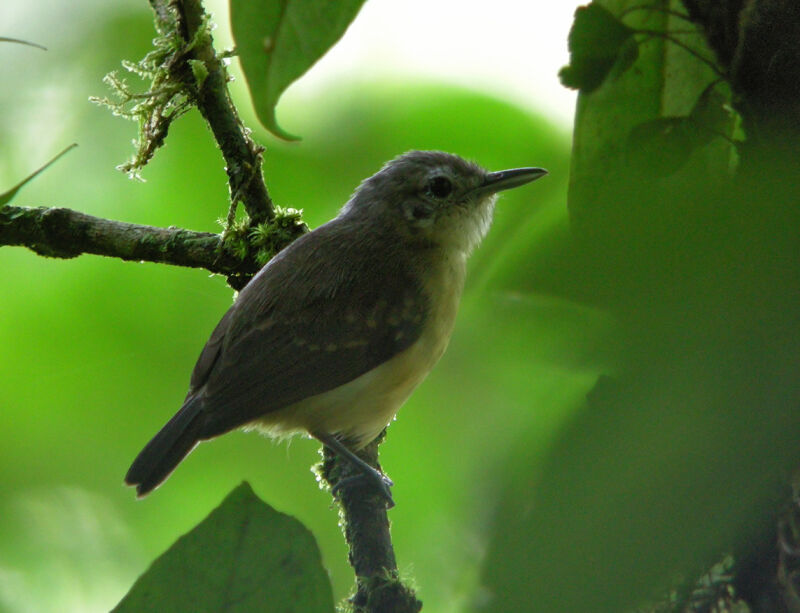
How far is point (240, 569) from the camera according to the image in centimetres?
80

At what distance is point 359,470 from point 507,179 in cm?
105

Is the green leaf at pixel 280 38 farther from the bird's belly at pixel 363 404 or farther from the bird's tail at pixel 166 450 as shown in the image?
the bird's belly at pixel 363 404

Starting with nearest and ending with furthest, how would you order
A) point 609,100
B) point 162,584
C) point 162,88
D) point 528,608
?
1. point 528,608
2. point 162,584
3. point 609,100
4. point 162,88

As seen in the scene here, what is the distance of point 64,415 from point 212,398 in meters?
0.90

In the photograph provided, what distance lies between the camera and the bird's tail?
243cm

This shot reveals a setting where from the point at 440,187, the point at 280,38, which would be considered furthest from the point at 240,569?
the point at 440,187

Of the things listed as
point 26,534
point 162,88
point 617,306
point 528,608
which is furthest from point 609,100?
point 26,534

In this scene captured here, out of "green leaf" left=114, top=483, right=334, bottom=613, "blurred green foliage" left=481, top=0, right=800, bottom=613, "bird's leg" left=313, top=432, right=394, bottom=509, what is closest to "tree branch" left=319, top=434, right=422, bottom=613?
"bird's leg" left=313, top=432, right=394, bottom=509

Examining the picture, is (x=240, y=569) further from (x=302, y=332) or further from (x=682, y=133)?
(x=302, y=332)

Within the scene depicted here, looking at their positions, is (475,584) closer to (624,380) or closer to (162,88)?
(624,380)

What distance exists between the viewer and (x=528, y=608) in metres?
0.30

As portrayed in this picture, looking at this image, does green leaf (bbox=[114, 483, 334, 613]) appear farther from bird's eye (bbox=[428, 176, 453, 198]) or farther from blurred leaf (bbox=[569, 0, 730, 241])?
bird's eye (bbox=[428, 176, 453, 198])

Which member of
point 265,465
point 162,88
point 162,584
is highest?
point 162,88

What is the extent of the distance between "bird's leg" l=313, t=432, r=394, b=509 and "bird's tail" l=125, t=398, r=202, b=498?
48cm
